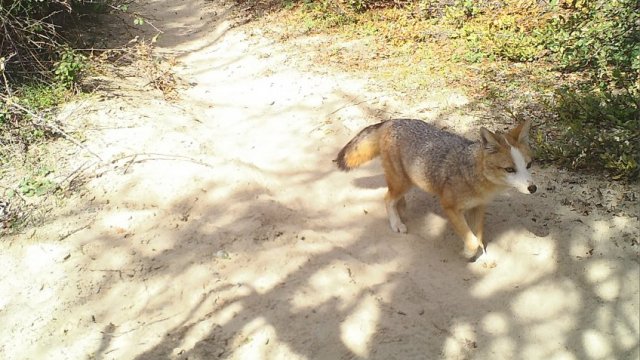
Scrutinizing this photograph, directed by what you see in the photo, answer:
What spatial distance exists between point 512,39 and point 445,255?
15.5 feet

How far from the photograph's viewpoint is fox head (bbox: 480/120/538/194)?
13.3ft

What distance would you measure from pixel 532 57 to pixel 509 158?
422 centimetres

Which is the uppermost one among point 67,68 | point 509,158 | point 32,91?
point 67,68

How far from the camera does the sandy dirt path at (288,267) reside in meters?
4.12

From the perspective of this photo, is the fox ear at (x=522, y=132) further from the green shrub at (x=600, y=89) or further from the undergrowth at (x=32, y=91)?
the undergrowth at (x=32, y=91)

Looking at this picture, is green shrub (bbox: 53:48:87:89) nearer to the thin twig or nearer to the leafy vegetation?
the thin twig

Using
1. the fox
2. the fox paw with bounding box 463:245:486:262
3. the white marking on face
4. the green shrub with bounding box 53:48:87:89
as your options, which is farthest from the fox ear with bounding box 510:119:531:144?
the green shrub with bounding box 53:48:87:89

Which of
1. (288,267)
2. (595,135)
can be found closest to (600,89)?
(595,135)

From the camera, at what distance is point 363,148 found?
5.38 m

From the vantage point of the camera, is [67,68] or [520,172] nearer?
[520,172]

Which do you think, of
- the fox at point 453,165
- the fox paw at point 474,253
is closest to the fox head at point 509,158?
the fox at point 453,165

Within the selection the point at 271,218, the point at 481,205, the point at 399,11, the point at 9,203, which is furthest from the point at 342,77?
the point at 9,203

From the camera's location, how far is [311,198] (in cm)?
591

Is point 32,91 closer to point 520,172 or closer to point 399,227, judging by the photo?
point 399,227
